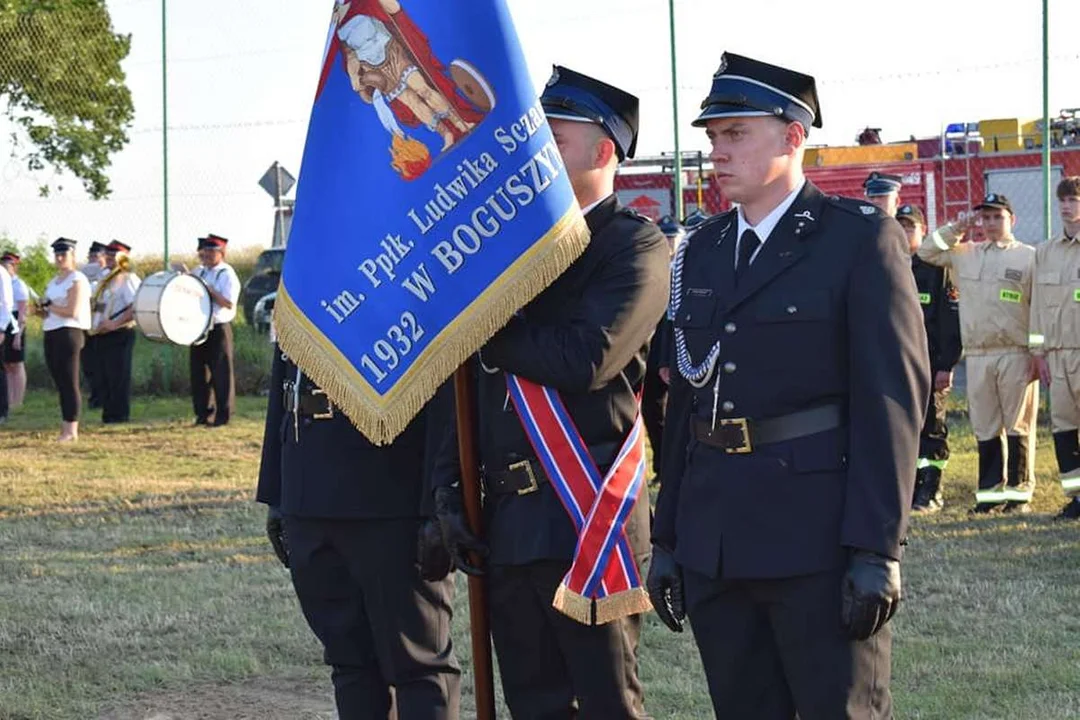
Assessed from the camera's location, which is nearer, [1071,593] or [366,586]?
[366,586]

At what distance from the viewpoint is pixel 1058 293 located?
9.82 m

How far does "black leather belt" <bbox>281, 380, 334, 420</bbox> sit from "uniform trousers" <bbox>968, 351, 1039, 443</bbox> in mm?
6716

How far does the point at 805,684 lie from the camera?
3.57 metres

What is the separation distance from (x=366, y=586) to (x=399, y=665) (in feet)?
0.76

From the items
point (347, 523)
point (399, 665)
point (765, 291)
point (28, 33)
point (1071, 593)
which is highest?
point (28, 33)

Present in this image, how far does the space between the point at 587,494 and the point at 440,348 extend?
502 mm

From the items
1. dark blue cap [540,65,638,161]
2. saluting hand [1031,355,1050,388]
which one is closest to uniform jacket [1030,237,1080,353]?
saluting hand [1031,355,1050,388]

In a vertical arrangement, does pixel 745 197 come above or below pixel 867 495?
above

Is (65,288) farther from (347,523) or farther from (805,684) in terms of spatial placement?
(805,684)

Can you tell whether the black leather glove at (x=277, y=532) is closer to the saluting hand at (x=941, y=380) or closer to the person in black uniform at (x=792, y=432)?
the person in black uniform at (x=792, y=432)

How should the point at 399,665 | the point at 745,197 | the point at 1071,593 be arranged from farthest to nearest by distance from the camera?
the point at 1071,593 → the point at 399,665 → the point at 745,197

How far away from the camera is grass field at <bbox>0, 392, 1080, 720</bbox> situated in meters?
6.17

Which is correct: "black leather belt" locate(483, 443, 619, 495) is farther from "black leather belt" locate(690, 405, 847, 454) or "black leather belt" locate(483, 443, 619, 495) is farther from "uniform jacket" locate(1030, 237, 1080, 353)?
"uniform jacket" locate(1030, 237, 1080, 353)

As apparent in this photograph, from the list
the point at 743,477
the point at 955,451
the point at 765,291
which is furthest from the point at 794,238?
the point at 955,451
